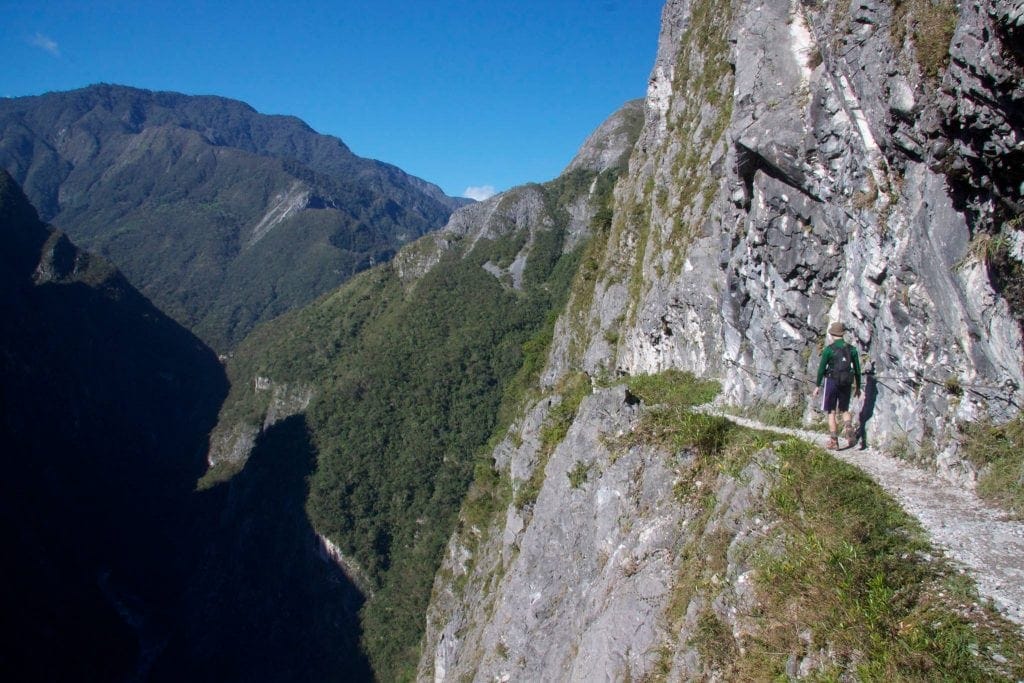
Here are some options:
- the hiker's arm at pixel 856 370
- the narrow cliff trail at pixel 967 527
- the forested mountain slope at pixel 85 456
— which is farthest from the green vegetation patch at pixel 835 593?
the forested mountain slope at pixel 85 456

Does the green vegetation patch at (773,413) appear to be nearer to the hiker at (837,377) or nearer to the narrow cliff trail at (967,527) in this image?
the hiker at (837,377)

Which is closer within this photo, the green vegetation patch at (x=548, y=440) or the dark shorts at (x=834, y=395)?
the dark shorts at (x=834, y=395)

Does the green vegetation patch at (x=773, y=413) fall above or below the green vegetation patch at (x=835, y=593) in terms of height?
above

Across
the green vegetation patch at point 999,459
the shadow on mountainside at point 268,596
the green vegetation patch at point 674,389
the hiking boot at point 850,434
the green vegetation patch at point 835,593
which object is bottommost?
the shadow on mountainside at point 268,596

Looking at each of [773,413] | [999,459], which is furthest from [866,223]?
[999,459]

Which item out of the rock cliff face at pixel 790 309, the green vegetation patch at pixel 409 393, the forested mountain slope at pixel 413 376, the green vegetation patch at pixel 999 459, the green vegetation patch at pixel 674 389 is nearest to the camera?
the green vegetation patch at pixel 999 459

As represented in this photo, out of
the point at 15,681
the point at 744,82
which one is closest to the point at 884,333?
the point at 744,82

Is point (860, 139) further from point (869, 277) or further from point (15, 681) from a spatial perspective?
point (15, 681)

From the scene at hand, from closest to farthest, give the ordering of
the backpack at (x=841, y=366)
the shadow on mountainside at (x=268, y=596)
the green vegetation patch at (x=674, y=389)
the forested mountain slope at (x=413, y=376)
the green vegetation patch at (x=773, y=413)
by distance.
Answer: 1. the backpack at (x=841, y=366)
2. the green vegetation patch at (x=773, y=413)
3. the green vegetation patch at (x=674, y=389)
4. the shadow on mountainside at (x=268, y=596)
5. the forested mountain slope at (x=413, y=376)
